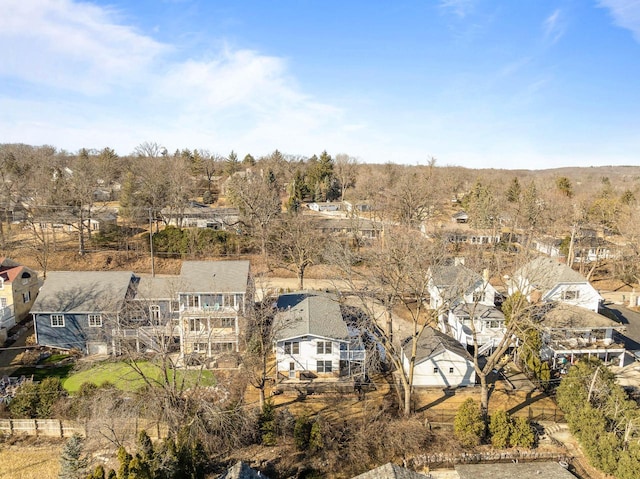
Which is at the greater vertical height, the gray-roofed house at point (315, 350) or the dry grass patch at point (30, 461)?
the gray-roofed house at point (315, 350)

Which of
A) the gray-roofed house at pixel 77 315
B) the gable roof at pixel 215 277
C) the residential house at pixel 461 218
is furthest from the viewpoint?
the residential house at pixel 461 218

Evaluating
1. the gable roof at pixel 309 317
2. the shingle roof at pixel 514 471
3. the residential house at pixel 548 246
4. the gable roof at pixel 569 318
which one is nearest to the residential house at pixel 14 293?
the gable roof at pixel 309 317

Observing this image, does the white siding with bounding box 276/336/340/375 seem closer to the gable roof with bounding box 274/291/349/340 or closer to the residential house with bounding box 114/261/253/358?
the gable roof with bounding box 274/291/349/340

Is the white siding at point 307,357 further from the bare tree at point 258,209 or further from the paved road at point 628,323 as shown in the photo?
the bare tree at point 258,209

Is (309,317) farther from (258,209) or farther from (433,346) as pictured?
(258,209)

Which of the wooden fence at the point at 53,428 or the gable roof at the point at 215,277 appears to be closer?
the wooden fence at the point at 53,428

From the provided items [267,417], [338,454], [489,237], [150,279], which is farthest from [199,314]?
[489,237]
